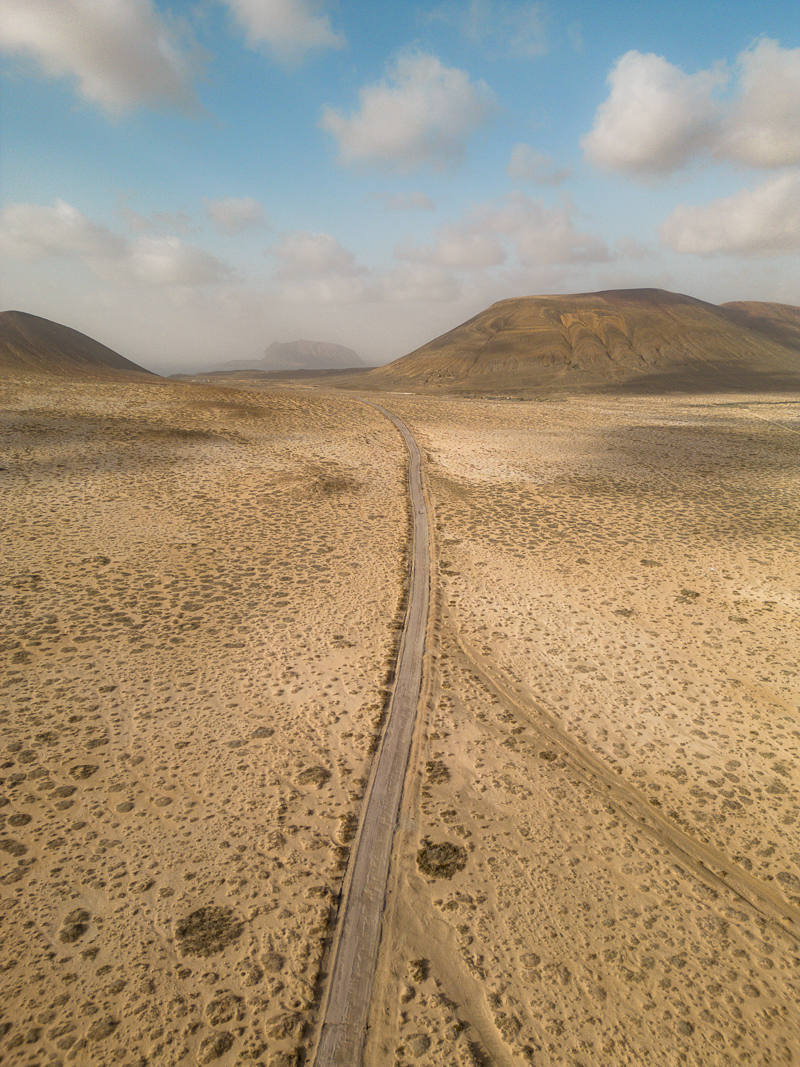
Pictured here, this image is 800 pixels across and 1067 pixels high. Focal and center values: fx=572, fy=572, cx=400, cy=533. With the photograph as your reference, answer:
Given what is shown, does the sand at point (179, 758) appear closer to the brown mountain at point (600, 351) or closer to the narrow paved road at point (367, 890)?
the narrow paved road at point (367, 890)

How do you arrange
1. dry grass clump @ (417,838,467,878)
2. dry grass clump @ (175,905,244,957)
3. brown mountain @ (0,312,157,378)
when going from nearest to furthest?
dry grass clump @ (175,905,244,957)
dry grass clump @ (417,838,467,878)
brown mountain @ (0,312,157,378)

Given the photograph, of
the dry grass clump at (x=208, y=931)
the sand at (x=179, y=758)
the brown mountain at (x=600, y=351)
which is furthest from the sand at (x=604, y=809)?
the brown mountain at (x=600, y=351)

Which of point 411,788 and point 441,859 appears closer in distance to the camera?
point 441,859

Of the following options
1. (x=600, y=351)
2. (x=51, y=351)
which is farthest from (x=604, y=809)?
(x=600, y=351)

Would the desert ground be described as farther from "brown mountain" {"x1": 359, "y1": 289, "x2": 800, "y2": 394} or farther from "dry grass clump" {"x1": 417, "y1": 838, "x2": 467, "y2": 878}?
"brown mountain" {"x1": 359, "y1": 289, "x2": 800, "y2": 394}

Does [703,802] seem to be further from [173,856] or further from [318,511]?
[318,511]

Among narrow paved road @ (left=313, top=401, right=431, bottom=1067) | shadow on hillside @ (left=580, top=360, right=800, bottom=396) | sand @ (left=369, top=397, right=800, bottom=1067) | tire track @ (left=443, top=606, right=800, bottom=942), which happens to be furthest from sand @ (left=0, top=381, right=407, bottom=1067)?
shadow on hillside @ (left=580, top=360, right=800, bottom=396)

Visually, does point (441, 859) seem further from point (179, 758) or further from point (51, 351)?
point (51, 351)
